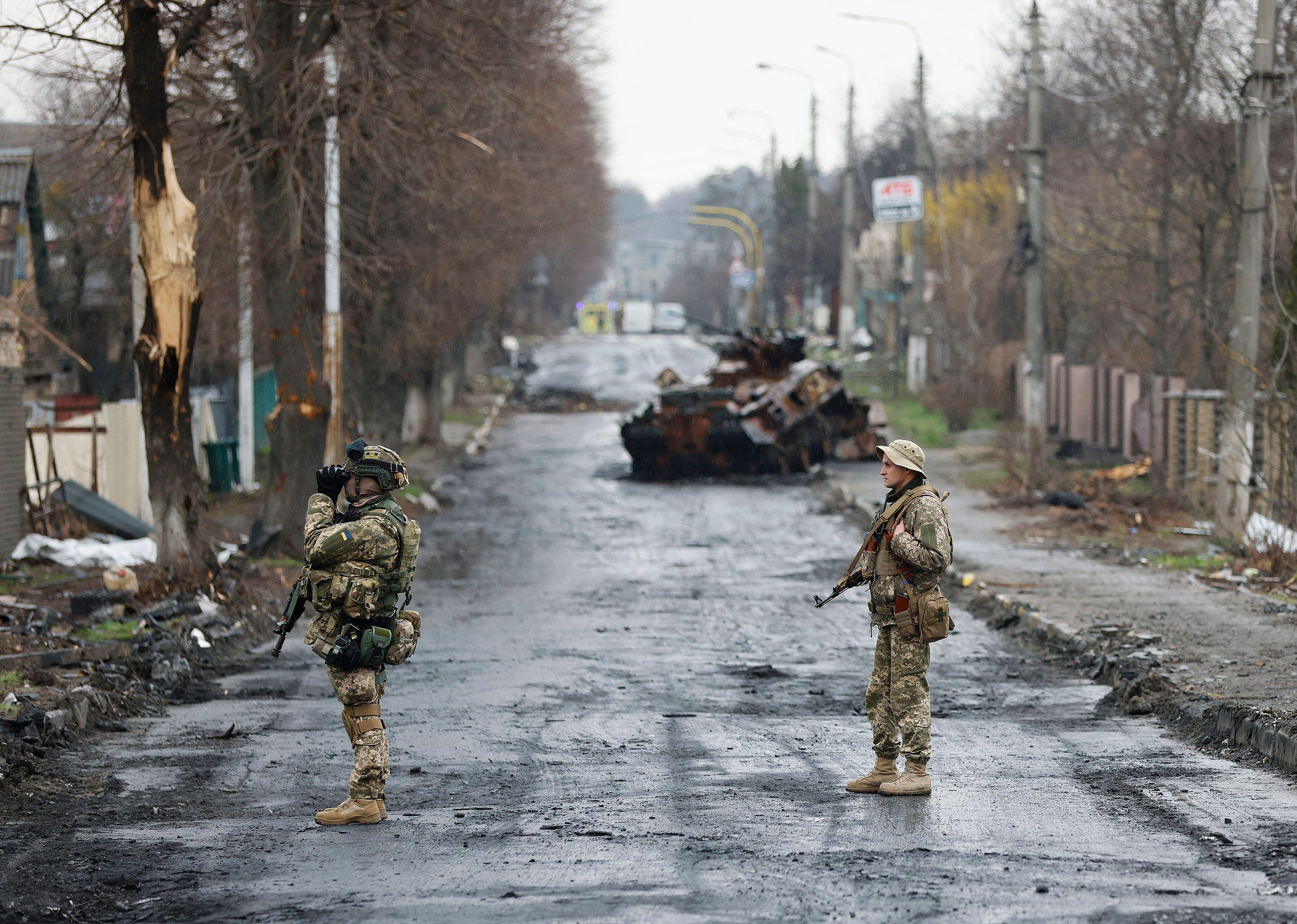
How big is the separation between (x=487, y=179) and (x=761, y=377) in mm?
8741

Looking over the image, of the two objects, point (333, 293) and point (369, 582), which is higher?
point (333, 293)

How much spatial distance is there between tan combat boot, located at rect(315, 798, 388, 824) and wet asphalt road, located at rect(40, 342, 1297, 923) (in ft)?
0.27

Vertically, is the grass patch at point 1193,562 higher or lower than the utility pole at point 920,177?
lower

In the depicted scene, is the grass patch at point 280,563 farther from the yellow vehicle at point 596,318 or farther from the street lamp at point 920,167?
the yellow vehicle at point 596,318

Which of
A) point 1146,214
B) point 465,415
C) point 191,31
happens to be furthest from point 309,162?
point 465,415

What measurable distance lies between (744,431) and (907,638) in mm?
19190

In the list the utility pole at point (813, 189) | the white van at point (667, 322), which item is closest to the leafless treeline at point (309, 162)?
the utility pole at point (813, 189)

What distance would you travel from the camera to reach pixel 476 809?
719 cm

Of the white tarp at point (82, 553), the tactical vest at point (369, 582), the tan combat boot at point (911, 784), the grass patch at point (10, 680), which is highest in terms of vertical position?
the tactical vest at point (369, 582)

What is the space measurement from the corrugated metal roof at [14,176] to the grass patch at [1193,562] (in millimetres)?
16215

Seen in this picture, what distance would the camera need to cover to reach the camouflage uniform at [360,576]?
6.97m

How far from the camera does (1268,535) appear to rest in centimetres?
1474

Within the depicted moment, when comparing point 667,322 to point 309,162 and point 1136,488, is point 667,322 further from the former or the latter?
point 309,162

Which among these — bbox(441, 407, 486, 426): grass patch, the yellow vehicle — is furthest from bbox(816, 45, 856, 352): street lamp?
the yellow vehicle
